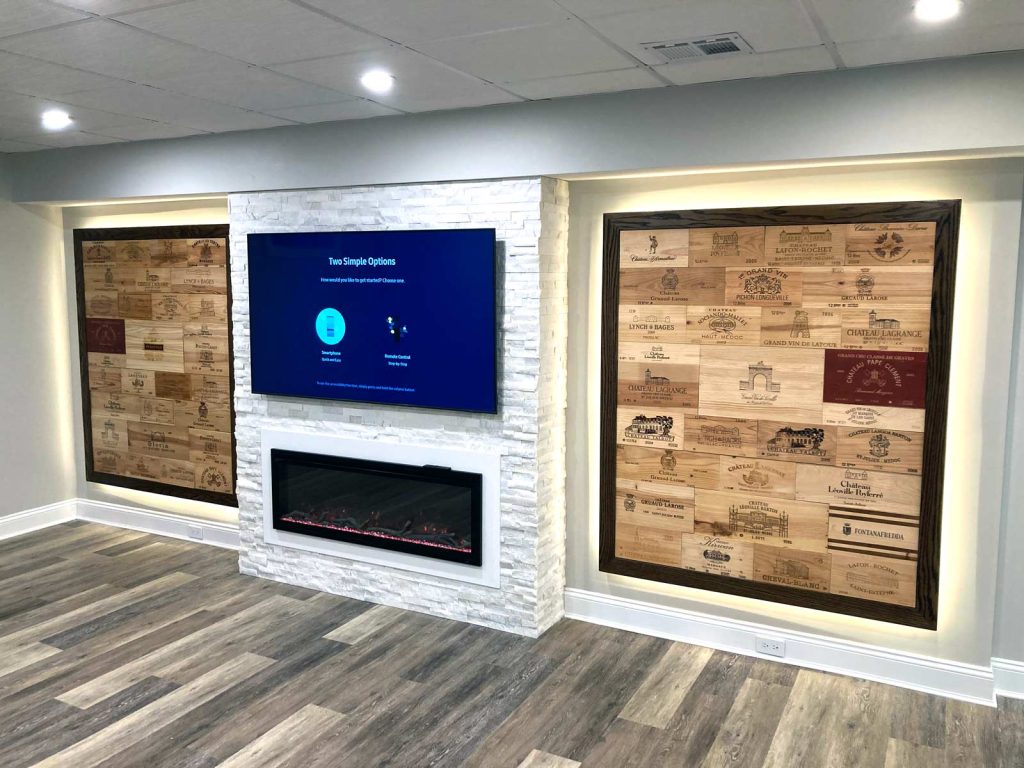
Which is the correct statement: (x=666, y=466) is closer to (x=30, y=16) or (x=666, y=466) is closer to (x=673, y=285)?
(x=673, y=285)

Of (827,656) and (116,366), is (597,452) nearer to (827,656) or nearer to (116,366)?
(827,656)

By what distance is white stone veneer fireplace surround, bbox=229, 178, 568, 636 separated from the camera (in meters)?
4.15

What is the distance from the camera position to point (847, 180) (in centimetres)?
368

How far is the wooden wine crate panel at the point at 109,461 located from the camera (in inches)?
238

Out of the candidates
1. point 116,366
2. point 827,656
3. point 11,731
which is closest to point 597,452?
point 827,656

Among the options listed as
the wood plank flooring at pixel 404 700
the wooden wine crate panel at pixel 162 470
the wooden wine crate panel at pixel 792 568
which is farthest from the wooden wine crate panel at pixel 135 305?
the wooden wine crate panel at pixel 792 568

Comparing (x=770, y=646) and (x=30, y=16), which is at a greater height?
(x=30, y=16)

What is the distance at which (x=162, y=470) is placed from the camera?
5.84m

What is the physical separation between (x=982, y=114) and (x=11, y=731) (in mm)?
4528

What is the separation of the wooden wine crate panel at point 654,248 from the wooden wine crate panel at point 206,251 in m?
2.68

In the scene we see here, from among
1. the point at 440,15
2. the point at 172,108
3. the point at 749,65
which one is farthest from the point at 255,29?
the point at 749,65

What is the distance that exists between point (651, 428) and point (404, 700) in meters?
1.74

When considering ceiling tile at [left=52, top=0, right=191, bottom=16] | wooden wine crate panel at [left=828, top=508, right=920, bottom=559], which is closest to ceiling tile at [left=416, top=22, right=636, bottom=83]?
ceiling tile at [left=52, top=0, right=191, bottom=16]

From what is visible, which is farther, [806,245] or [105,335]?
[105,335]
